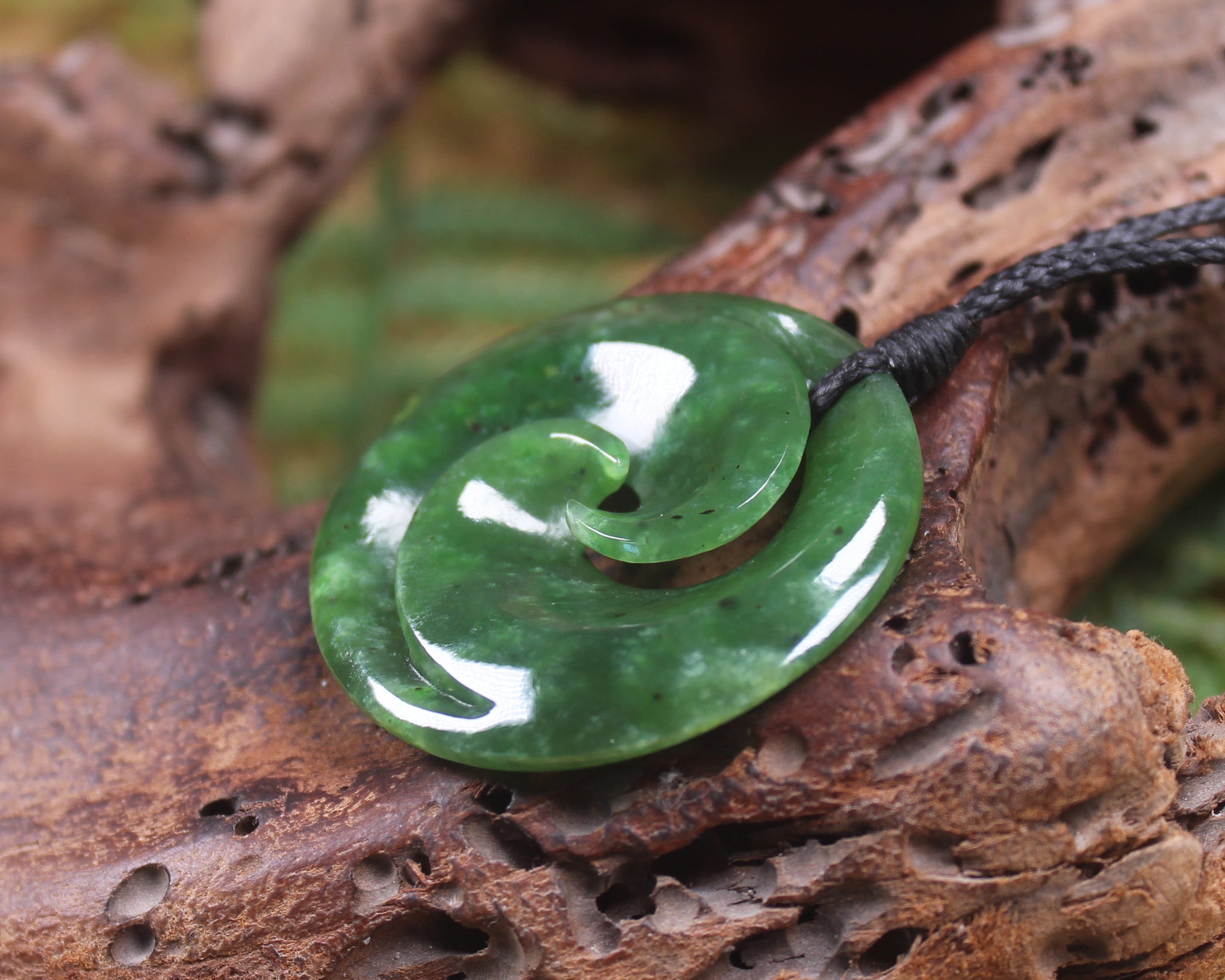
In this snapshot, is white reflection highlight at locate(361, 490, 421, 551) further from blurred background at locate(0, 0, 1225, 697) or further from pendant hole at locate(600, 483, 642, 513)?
blurred background at locate(0, 0, 1225, 697)

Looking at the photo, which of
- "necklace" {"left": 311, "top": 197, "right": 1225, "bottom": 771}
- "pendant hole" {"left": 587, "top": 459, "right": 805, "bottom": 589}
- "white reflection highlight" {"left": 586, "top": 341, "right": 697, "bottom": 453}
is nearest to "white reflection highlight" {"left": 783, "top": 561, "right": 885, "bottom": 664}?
"necklace" {"left": 311, "top": 197, "right": 1225, "bottom": 771}

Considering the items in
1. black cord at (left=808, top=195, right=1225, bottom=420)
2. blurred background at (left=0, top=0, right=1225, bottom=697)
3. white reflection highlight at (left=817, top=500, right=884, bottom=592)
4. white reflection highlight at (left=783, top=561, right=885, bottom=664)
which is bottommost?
blurred background at (left=0, top=0, right=1225, bottom=697)

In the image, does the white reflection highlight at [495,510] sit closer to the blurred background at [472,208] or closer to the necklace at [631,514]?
the necklace at [631,514]

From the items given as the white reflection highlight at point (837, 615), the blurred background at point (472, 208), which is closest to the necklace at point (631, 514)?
the white reflection highlight at point (837, 615)

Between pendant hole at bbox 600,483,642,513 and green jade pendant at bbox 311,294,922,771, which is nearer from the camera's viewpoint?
green jade pendant at bbox 311,294,922,771

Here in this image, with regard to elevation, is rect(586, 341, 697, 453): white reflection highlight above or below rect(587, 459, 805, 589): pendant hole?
above

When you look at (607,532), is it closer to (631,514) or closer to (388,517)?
(631,514)

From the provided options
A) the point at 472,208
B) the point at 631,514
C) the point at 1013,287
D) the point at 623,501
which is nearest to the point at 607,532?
the point at 631,514

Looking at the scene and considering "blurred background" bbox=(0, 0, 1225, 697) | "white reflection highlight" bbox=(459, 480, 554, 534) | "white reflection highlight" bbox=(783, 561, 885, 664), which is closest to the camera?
"white reflection highlight" bbox=(783, 561, 885, 664)
